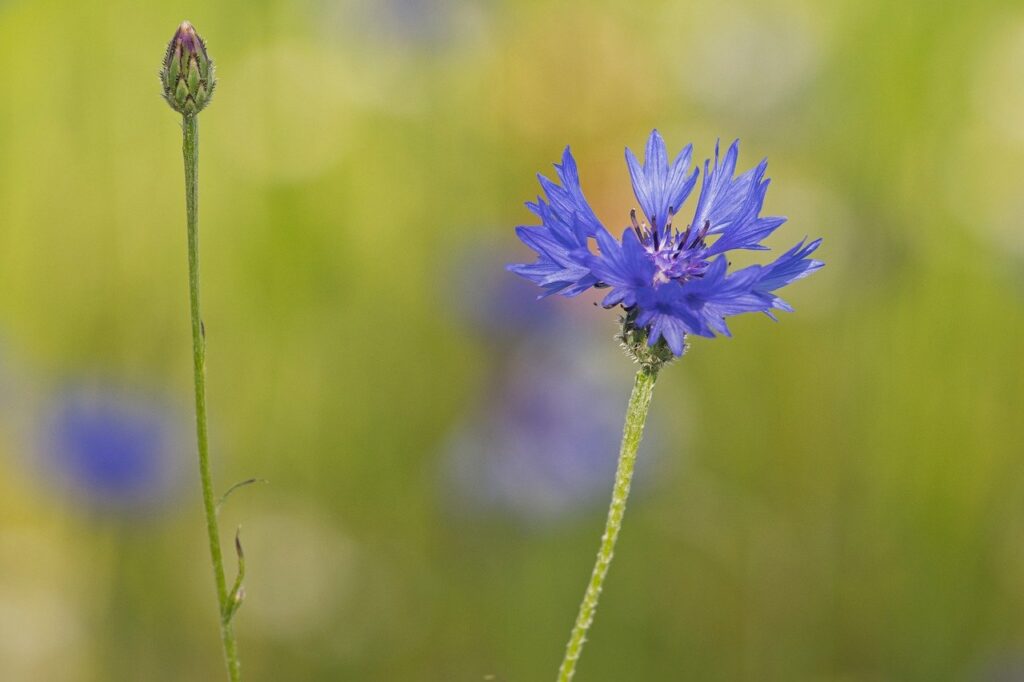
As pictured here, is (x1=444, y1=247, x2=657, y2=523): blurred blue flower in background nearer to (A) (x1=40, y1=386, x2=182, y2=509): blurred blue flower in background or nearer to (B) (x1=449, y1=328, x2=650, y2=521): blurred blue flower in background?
(B) (x1=449, y1=328, x2=650, y2=521): blurred blue flower in background

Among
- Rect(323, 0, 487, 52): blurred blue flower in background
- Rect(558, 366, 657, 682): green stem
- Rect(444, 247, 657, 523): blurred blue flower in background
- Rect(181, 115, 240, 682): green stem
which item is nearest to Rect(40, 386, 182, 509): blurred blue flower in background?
Rect(444, 247, 657, 523): blurred blue flower in background

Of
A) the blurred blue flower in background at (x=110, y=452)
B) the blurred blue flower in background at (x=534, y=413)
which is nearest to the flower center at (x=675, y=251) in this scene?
the blurred blue flower in background at (x=534, y=413)

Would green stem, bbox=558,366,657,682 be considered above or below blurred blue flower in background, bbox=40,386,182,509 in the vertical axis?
above

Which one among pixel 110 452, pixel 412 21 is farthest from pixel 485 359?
pixel 412 21

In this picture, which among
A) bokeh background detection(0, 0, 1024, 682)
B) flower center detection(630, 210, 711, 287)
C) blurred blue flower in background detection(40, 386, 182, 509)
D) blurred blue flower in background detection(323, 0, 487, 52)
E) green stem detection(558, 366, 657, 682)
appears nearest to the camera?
green stem detection(558, 366, 657, 682)

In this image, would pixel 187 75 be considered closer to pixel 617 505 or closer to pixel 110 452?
pixel 617 505

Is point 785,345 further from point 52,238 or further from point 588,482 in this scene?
point 52,238

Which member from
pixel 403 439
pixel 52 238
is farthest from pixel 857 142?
pixel 52 238

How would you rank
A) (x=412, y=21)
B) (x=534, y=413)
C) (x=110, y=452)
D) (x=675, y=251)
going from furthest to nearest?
1. (x=412, y=21)
2. (x=534, y=413)
3. (x=110, y=452)
4. (x=675, y=251)
